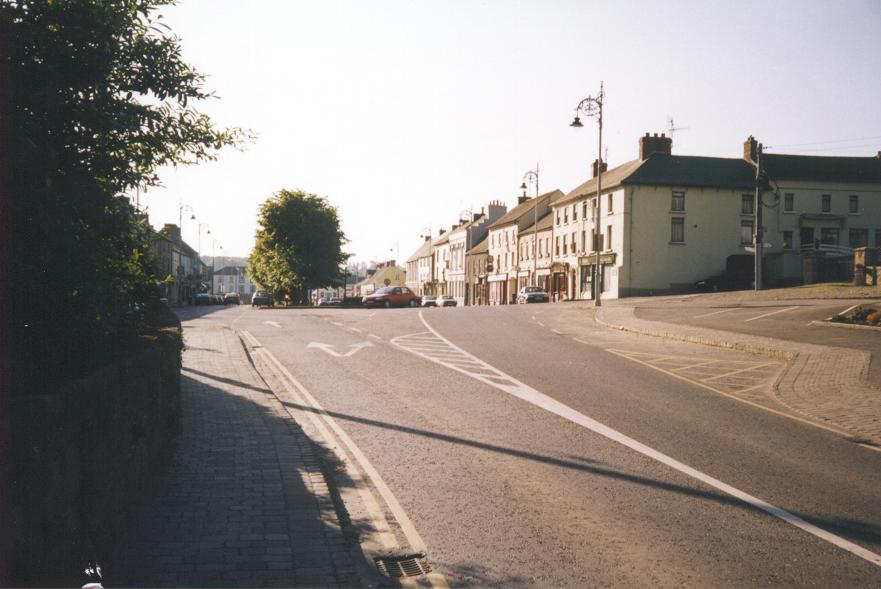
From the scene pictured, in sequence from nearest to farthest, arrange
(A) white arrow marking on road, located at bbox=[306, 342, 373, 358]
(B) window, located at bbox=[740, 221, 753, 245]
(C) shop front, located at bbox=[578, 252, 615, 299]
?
(A) white arrow marking on road, located at bbox=[306, 342, 373, 358]
(B) window, located at bbox=[740, 221, 753, 245]
(C) shop front, located at bbox=[578, 252, 615, 299]

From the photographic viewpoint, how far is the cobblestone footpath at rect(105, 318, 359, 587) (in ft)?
15.2

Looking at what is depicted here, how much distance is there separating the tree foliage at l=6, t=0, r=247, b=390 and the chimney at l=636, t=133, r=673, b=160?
58752 mm

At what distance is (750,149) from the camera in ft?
203

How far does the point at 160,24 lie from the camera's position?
5648 millimetres

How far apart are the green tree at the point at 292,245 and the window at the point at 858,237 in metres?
48.5

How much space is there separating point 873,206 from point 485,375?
61.2m

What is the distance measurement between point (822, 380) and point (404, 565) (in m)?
11.3

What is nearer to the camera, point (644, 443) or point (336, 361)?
point (644, 443)

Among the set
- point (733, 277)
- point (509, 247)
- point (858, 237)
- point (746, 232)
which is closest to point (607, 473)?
point (733, 277)

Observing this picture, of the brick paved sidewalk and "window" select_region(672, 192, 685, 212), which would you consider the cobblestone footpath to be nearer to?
the brick paved sidewalk

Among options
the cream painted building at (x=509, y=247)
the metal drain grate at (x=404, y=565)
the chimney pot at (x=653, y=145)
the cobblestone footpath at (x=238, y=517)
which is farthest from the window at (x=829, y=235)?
the metal drain grate at (x=404, y=565)

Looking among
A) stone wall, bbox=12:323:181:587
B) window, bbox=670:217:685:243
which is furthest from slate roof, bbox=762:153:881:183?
stone wall, bbox=12:323:181:587

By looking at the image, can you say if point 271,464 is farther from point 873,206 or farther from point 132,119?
point 873,206

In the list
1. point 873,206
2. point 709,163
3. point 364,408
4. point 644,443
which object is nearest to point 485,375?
point 364,408
